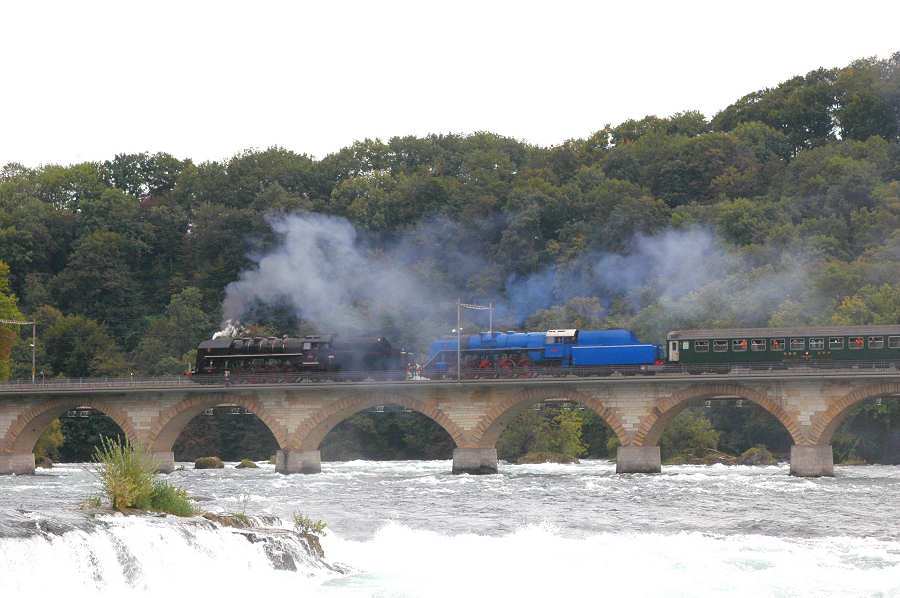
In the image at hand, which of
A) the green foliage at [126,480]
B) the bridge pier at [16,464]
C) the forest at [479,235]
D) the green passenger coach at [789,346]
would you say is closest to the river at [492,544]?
the green foliage at [126,480]

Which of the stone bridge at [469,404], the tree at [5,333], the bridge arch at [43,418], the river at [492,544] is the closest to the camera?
the river at [492,544]

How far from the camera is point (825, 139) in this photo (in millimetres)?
136750

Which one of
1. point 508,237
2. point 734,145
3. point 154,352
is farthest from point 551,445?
point 734,145

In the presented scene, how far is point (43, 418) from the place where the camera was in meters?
85.4

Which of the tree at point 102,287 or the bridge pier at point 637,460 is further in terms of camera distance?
the tree at point 102,287

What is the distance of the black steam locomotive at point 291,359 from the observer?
80188mm

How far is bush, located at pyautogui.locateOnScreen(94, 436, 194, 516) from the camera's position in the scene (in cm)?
2944

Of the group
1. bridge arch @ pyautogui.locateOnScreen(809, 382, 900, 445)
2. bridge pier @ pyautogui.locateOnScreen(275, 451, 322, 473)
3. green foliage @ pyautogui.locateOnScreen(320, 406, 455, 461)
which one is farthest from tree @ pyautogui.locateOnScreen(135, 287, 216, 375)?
bridge arch @ pyautogui.locateOnScreen(809, 382, 900, 445)

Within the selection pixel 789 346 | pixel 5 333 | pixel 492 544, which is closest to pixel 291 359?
pixel 5 333

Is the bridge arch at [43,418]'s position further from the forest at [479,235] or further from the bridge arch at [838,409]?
the bridge arch at [838,409]

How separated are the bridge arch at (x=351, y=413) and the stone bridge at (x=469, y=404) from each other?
61 mm

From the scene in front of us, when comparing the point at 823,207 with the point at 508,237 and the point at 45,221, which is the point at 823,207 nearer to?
the point at 508,237

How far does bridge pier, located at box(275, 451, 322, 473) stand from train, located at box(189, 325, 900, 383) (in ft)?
15.0

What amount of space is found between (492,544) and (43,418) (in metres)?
56.1
